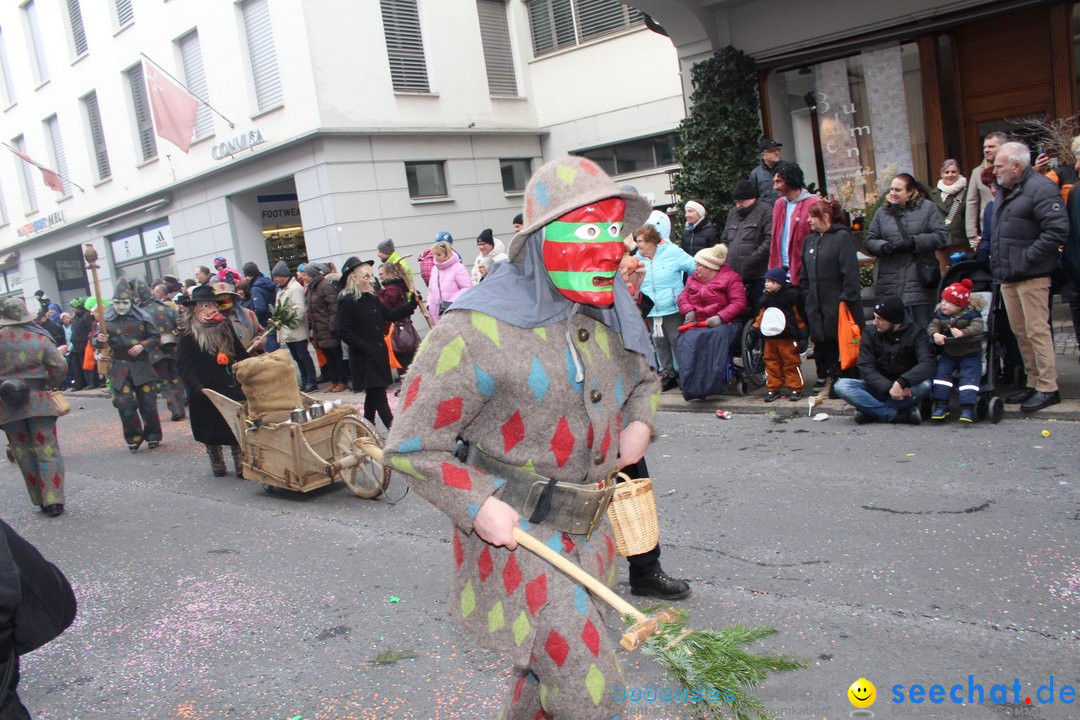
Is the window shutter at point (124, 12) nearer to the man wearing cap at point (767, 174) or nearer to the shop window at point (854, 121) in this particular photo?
the shop window at point (854, 121)

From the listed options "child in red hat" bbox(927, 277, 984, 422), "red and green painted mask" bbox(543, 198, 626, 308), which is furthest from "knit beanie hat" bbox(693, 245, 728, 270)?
"red and green painted mask" bbox(543, 198, 626, 308)

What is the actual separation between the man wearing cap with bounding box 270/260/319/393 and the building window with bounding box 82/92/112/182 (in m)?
13.8

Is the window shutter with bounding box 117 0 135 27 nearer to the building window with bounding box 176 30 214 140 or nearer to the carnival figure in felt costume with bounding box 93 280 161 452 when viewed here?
the building window with bounding box 176 30 214 140

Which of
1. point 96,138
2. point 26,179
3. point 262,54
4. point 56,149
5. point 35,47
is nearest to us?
point 262,54

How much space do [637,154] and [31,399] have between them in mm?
13968

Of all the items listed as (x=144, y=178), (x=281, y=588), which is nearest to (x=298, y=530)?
(x=281, y=588)

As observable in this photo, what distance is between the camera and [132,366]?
1078cm

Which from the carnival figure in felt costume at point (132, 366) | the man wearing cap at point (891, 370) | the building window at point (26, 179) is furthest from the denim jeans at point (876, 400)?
the building window at point (26, 179)

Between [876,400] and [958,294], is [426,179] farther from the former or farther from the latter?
[958,294]

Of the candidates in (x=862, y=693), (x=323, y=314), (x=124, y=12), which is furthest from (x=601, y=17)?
(x=862, y=693)

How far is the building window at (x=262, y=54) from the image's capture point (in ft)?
59.0

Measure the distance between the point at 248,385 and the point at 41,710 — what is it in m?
3.58

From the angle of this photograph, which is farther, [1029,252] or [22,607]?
[1029,252]

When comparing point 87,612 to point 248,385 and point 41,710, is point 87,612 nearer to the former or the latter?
point 41,710
